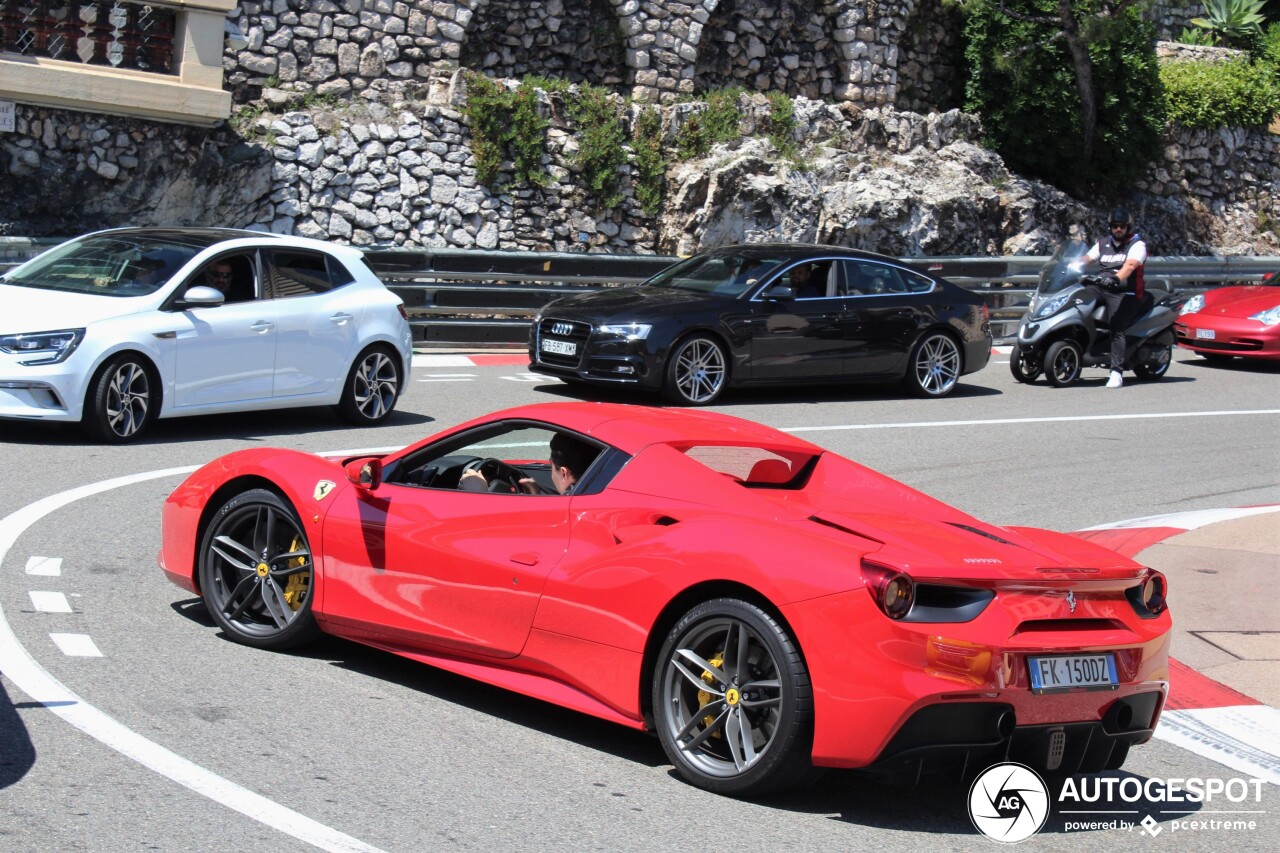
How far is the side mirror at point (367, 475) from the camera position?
6172 mm

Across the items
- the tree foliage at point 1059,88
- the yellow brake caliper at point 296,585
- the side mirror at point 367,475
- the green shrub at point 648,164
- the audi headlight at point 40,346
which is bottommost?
the yellow brake caliper at point 296,585

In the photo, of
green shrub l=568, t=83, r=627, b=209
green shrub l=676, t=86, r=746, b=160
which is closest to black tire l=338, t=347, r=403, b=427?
green shrub l=568, t=83, r=627, b=209

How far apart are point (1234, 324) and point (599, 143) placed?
29.7 feet

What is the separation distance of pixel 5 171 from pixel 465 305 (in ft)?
19.5

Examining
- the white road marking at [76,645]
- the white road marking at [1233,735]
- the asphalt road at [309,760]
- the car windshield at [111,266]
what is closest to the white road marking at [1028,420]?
the car windshield at [111,266]

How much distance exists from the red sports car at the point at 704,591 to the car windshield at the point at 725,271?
29.4ft

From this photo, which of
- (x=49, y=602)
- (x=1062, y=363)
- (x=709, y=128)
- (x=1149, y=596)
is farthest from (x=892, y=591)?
(x=709, y=128)

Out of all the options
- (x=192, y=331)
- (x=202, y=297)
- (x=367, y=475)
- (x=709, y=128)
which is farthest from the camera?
(x=709, y=128)

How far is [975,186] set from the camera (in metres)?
25.2

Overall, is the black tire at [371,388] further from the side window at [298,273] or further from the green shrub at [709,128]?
the green shrub at [709,128]

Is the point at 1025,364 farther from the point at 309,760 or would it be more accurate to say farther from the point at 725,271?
the point at 309,760

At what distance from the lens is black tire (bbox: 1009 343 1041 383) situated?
1788 cm

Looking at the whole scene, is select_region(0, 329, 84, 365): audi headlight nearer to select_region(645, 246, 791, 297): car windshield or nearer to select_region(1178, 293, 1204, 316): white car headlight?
select_region(645, 246, 791, 297): car windshield

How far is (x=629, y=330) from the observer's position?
47.6 feet
